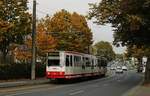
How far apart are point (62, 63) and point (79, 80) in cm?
1077

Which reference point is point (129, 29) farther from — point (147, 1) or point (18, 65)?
point (18, 65)

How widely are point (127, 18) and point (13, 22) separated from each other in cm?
1465

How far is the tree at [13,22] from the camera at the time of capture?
4828 cm

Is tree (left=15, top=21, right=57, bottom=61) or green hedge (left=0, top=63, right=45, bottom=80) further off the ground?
tree (left=15, top=21, right=57, bottom=61)

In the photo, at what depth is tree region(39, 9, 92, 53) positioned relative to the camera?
3024 inches

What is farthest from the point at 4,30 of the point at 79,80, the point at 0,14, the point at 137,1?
the point at 137,1

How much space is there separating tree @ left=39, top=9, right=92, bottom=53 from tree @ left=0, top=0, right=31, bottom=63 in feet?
60.9

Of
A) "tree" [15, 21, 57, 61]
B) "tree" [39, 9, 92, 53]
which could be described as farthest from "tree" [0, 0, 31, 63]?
"tree" [39, 9, 92, 53]

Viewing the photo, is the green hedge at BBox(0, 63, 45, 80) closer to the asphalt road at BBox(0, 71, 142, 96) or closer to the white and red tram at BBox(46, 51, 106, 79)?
the white and red tram at BBox(46, 51, 106, 79)

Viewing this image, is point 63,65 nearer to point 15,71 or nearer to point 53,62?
point 53,62

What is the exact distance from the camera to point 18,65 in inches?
2003

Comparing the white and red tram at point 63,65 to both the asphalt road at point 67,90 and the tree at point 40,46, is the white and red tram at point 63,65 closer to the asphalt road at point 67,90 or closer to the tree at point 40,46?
the asphalt road at point 67,90

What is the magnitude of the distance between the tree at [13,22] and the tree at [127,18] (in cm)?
963

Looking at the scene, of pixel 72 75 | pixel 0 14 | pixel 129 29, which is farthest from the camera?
pixel 0 14
